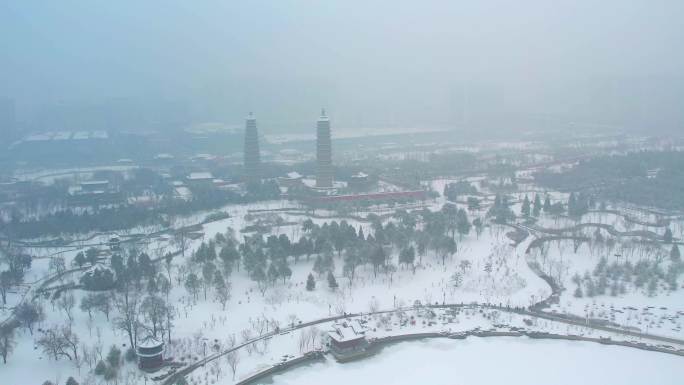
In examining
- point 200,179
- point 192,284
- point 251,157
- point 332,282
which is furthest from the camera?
point 251,157

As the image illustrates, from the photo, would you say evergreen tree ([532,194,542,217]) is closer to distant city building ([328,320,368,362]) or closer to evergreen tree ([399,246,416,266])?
evergreen tree ([399,246,416,266])

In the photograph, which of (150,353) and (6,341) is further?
(6,341)

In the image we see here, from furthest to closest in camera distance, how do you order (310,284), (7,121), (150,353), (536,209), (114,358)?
(7,121) → (536,209) → (310,284) → (114,358) → (150,353)

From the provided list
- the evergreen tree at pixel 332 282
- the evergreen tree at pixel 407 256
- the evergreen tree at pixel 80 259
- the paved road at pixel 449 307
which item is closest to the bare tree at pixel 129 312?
the paved road at pixel 449 307

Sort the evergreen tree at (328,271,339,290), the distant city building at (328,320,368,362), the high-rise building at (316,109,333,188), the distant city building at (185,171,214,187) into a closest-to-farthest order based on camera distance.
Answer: the distant city building at (328,320,368,362), the evergreen tree at (328,271,339,290), the high-rise building at (316,109,333,188), the distant city building at (185,171,214,187)

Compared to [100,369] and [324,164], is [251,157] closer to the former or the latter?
[324,164]

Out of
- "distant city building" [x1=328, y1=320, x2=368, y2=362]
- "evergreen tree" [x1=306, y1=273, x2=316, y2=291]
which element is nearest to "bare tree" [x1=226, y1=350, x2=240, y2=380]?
"distant city building" [x1=328, y1=320, x2=368, y2=362]

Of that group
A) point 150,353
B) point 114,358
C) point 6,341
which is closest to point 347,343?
point 150,353

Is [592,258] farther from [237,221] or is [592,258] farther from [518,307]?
[237,221]
